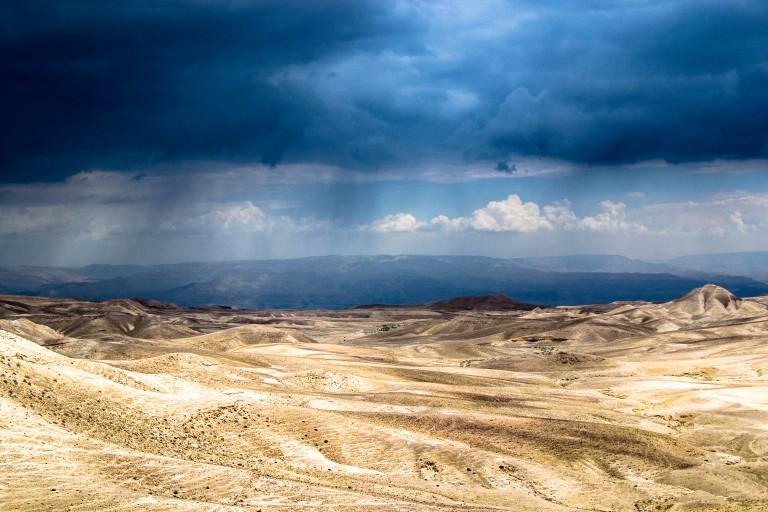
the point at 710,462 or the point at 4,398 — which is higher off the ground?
the point at 4,398

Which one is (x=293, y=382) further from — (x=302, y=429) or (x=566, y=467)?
(x=566, y=467)

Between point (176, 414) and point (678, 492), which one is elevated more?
point (176, 414)

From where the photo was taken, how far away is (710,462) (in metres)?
39.7

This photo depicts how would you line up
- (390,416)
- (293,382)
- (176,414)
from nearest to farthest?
(176,414) → (390,416) → (293,382)

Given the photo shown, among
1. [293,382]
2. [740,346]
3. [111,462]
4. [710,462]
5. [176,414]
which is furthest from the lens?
[740,346]

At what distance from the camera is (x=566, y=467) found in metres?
36.9

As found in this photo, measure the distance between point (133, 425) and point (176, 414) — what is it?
12.1 feet

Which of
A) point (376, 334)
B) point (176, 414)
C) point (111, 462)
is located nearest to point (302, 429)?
point (176, 414)

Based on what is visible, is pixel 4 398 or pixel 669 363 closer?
pixel 4 398

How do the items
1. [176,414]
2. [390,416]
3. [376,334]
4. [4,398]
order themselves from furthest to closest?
[376,334] → [390,416] → [176,414] → [4,398]

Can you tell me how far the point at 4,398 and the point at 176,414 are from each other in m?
8.99

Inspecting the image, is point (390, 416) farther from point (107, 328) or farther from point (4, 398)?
point (107, 328)

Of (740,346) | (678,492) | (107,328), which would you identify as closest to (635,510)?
(678,492)

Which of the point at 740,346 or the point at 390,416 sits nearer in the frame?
the point at 390,416
